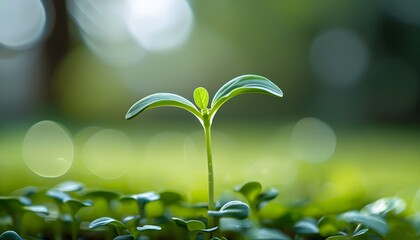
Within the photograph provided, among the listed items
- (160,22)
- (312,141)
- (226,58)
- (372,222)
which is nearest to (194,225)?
(372,222)

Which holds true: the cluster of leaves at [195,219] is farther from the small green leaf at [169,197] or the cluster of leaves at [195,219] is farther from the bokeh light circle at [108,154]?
the bokeh light circle at [108,154]

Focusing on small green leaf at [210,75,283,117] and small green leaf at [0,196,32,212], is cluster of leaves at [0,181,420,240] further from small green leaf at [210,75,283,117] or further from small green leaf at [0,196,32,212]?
small green leaf at [210,75,283,117]

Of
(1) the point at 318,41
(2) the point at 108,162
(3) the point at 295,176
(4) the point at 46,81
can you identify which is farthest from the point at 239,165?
(1) the point at 318,41

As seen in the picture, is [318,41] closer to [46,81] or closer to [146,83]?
[146,83]

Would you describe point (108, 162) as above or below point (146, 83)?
below

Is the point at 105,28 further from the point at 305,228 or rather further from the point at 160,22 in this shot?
the point at 305,228
